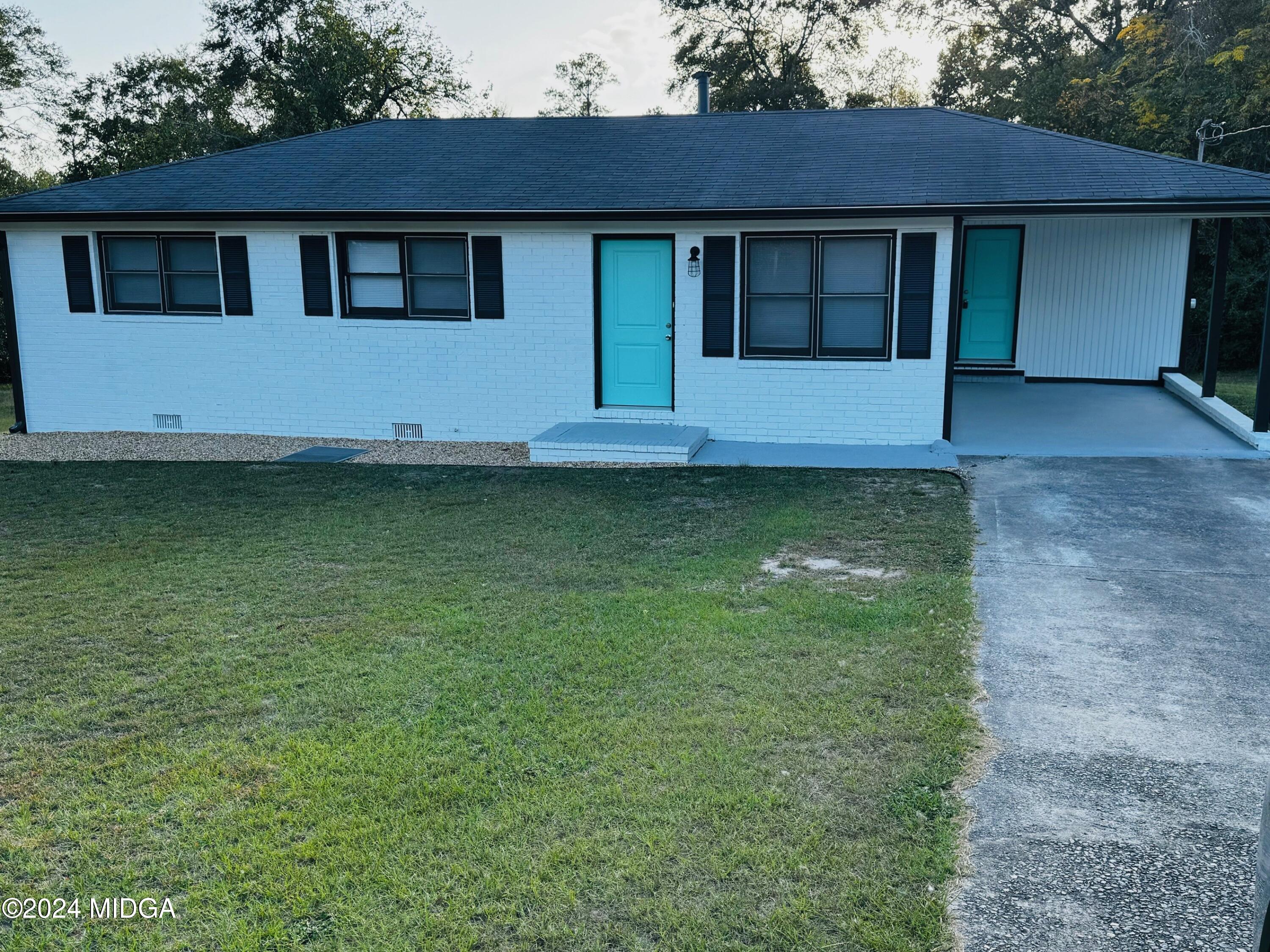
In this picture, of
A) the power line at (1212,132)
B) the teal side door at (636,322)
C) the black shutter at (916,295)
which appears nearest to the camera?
the black shutter at (916,295)

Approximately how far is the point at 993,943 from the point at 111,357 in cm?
1256

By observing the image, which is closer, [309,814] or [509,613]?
[309,814]

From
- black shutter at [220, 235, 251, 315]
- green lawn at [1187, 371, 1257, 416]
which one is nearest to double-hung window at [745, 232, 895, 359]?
green lawn at [1187, 371, 1257, 416]

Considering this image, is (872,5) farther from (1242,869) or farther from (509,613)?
(1242,869)

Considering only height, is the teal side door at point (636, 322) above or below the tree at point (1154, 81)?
below

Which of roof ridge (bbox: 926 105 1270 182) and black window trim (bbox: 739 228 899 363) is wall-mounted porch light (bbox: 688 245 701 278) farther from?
roof ridge (bbox: 926 105 1270 182)

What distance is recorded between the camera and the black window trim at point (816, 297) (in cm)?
1088

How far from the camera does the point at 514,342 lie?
11820 mm

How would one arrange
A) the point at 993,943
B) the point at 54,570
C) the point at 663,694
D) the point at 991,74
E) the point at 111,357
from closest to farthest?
the point at 993,943
the point at 663,694
the point at 54,570
the point at 111,357
the point at 991,74

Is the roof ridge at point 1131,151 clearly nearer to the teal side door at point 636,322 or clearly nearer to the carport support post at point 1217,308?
the carport support post at point 1217,308

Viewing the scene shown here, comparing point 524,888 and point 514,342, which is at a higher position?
point 514,342

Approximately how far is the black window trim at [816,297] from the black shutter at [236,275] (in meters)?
5.85

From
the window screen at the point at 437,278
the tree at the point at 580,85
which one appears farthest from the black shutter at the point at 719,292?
the tree at the point at 580,85

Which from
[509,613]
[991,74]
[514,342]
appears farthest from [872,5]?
[509,613]
